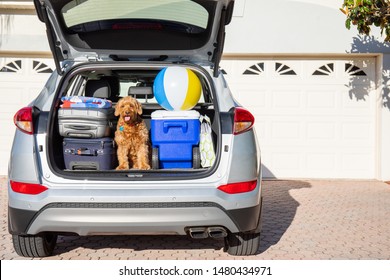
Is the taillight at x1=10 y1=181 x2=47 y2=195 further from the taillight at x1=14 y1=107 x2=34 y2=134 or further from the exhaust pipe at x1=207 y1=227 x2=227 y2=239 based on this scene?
the exhaust pipe at x1=207 y1=227 x2=227 y2=239

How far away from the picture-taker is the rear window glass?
573 centimetres

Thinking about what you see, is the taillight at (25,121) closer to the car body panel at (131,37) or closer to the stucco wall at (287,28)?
the car body panel at (131,37)

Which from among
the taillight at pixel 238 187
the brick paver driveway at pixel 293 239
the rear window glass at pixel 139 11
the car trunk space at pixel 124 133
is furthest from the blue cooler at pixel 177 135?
the rear window glass at pixel 139 11

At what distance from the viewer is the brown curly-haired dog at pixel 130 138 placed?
5.45 meters

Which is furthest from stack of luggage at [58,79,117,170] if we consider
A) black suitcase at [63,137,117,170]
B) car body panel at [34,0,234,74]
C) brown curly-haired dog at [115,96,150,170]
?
car body panel at [34,0,234,74]

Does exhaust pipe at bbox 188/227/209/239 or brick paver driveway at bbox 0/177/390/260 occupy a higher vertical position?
exhaust pipe at bbox 188/227/209/239

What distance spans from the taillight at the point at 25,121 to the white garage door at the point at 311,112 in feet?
21.6

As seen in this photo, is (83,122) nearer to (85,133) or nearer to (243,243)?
(85,133)

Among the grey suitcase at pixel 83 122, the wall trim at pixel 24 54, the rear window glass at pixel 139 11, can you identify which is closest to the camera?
the grey suitcase at pixel 83 122

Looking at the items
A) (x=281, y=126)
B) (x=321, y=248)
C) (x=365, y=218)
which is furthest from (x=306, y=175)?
(x=321, y=248)

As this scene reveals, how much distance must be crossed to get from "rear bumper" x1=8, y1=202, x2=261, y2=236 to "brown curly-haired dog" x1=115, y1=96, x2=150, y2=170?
3.60 feet

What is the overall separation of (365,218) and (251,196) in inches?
125

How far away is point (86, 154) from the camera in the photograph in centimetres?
505

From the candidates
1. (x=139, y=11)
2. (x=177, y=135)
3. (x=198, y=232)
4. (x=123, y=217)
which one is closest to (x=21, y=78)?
(x=139, y=11)
